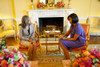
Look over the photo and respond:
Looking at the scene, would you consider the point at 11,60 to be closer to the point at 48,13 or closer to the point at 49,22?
the point at 48,13

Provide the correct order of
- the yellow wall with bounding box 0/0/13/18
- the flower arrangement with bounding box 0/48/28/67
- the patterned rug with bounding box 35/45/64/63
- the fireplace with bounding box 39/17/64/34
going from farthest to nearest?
the fireplace with bounding box 39/17/64/34, the yellow wall with bounding box 0/0/13/18, the patterned rug with bounding box 35/45/64/63, the flower arrangement with bounding box 0/48/28/67

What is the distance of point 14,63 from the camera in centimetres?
116

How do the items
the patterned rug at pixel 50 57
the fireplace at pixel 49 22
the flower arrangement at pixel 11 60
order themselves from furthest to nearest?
the fireplace at pixel 49 22 < the patterned rug at pixel 50 57 < the flower arrangement at pixel 11 60

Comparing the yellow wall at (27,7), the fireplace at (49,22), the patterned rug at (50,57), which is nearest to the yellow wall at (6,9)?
the yellow wall at (27,7)

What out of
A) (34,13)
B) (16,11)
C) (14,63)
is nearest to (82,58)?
(14,63)

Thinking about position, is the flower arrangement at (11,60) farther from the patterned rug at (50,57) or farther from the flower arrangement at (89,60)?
the patterned rug at (50,57)

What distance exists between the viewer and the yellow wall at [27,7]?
428 cm

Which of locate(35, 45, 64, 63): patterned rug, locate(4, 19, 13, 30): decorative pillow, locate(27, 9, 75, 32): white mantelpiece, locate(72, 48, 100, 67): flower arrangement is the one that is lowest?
locate(35, 45, 64, 63): patterned rug

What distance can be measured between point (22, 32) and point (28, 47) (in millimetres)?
451

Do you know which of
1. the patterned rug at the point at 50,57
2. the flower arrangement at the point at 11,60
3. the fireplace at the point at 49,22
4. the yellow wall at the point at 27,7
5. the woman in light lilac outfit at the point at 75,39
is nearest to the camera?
the flower arrangement at the point at 11,60

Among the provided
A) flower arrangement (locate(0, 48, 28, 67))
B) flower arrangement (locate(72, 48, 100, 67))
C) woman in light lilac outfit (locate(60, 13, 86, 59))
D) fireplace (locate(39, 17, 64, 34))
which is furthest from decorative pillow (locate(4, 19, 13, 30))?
flower arrangement (locate(72, 48, 100, 67))

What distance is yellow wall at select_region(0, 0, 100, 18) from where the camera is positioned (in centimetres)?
428

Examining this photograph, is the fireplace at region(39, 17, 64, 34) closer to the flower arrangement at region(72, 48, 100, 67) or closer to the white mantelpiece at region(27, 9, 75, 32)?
the white mantelpiece at region(27, 9, 75, 32)

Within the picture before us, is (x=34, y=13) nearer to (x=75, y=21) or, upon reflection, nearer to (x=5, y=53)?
(x=75, y=21)
